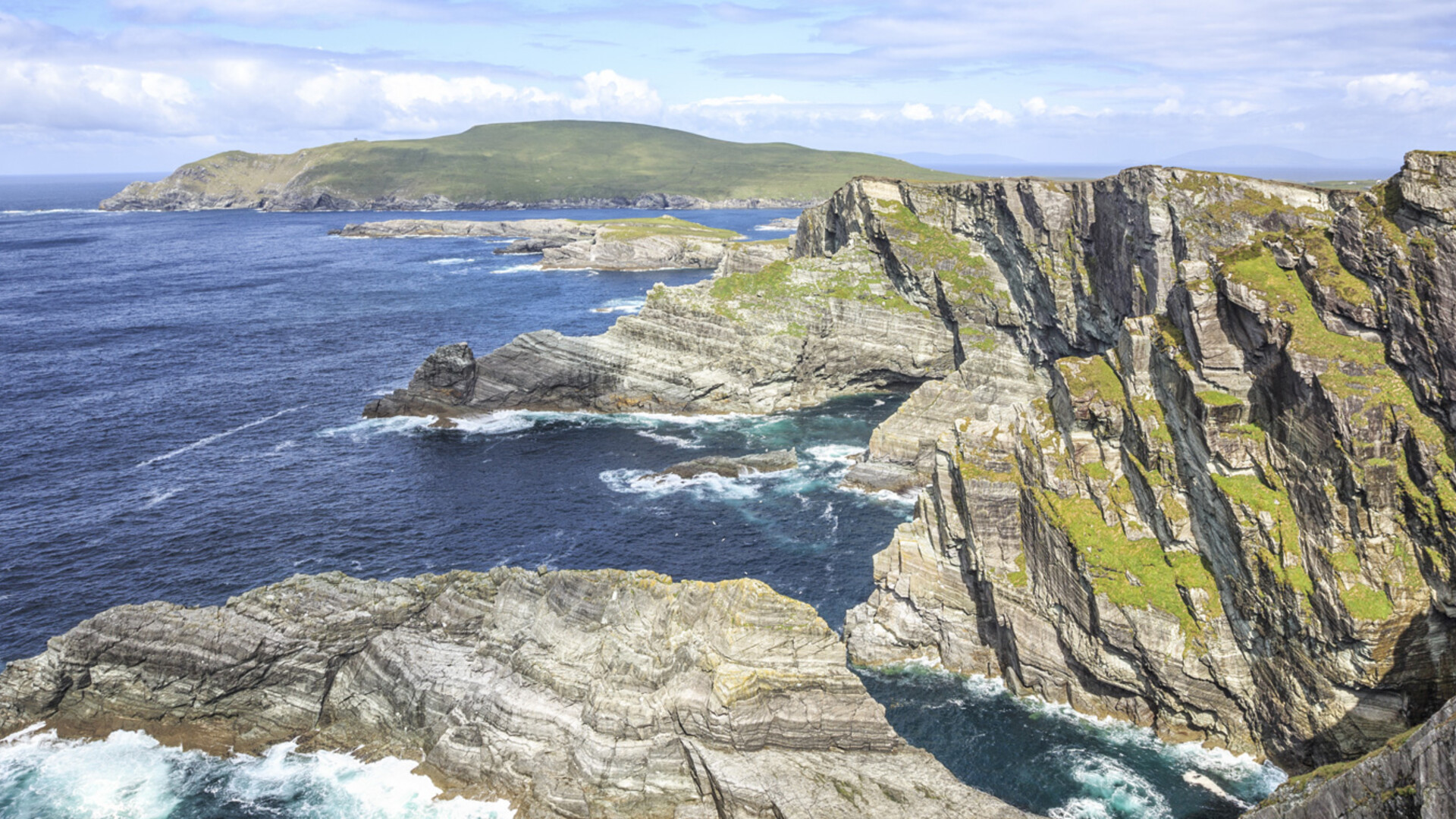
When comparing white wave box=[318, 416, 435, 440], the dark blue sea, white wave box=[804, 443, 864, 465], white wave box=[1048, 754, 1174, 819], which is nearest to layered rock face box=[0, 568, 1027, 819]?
the dark blue sea

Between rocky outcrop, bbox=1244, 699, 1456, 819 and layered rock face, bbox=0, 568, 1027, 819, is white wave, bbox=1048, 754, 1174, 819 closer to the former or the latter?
layered rock face, bbox=0, 568, 1027, 819

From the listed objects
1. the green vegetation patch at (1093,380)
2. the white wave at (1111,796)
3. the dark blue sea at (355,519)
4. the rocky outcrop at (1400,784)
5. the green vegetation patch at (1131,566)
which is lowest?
the white wave at (1111,796)

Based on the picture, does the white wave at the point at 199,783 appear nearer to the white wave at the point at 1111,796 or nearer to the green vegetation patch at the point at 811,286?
the white wave at the point at 1111,796

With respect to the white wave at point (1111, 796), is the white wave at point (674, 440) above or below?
above

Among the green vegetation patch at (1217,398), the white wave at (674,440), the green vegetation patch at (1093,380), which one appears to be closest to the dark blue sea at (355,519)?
the white wave at (674,440)

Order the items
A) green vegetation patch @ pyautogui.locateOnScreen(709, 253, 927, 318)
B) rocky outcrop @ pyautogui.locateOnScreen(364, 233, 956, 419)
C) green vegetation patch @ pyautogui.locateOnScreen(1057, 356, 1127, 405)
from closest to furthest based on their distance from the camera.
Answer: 1. green vegetation patch @ pyautogui.locateOnScreen(1057, 356, 1127, 405)
2. rocky outcrop @ pyautogui.locateOnScreen(364, 233, 956, 419)
3. green vegetation patch @ pyautogui.locateOnScreen(709, 253, 927, 318)

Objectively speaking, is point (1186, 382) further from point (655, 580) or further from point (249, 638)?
point (249, 638)

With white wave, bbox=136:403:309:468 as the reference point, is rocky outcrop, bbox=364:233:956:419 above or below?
above

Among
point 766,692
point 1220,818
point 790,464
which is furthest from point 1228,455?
point 790,464
